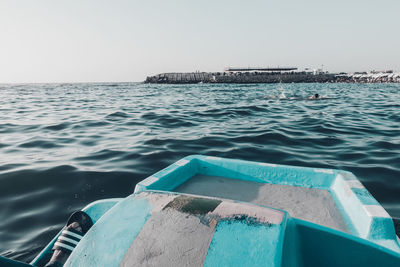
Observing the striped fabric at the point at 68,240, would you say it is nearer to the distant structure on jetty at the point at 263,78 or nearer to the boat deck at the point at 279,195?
the boat deck at the point at 279,195

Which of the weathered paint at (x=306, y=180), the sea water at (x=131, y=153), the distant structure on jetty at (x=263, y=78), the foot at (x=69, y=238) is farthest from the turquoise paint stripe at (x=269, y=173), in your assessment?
the distant structure on jetty at (x=263, y=78)

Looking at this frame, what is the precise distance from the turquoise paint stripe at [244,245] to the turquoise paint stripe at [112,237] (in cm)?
37

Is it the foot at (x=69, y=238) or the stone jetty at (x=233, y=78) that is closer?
the foot at (x=69, y=238)

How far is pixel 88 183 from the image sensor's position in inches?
148

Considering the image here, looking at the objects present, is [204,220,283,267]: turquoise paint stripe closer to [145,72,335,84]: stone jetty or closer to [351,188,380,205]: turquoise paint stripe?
[351,188,380,205]: turquoise paint stripe

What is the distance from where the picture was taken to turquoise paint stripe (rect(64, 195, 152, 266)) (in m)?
1.05

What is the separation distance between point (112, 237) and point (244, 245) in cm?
59

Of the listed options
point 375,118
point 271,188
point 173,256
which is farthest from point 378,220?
point 375,118

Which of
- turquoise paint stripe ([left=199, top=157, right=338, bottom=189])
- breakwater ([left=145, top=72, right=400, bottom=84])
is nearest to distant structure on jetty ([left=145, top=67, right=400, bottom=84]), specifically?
breakwater ([left=145, top=72, right=400, bottom=84])

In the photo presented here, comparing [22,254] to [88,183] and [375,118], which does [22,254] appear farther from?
[375,118]

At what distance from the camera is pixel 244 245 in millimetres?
1008

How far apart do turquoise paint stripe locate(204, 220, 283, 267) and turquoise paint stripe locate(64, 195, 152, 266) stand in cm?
37

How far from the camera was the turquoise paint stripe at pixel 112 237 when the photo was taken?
105cm

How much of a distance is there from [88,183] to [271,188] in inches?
107
